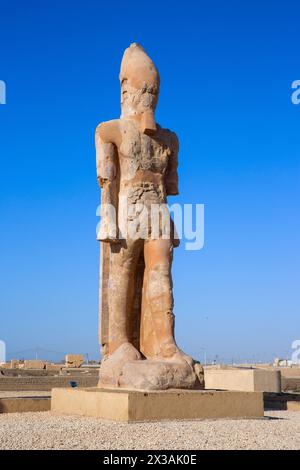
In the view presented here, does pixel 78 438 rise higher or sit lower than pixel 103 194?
lower

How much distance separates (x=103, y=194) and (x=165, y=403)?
9.81 feet

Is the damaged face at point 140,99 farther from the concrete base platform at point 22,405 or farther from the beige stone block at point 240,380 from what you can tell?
the beige stone block at point 240,380

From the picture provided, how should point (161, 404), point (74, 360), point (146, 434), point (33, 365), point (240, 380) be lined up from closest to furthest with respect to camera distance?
point (146, 434) < point (161, 404) < point (240, 380) < point (33, 365) < point (74, 360)

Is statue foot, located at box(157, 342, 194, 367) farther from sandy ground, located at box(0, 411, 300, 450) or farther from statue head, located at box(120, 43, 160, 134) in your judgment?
statue head, located at box(120, 43, 160, 134)

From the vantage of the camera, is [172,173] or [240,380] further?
[240,380]

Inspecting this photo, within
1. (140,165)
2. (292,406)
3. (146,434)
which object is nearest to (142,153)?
(140,165)

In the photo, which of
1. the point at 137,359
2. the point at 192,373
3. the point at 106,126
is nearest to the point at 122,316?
the point at 137,359

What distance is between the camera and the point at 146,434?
6.43m

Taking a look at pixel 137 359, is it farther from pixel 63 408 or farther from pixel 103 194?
pixel 103 194

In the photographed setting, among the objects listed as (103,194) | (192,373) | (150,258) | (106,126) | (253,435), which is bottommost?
(253,435)

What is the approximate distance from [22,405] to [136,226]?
276 cm

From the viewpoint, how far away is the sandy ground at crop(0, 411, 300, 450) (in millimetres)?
5871

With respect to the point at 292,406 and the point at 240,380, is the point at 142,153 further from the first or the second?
the point at 240,380

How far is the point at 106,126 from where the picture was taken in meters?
9.27
